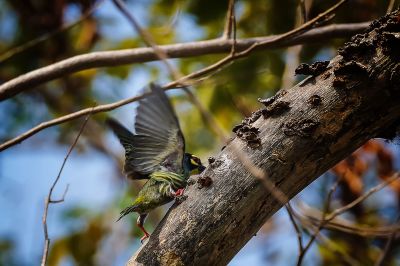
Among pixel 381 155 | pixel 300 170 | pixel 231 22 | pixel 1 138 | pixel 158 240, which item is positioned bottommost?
pixel 300 170

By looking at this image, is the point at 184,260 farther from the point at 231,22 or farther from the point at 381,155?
the point at 381,155

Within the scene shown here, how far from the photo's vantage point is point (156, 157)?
2.81 metres

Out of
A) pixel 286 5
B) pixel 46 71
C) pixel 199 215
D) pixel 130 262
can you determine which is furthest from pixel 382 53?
pixel 286 5

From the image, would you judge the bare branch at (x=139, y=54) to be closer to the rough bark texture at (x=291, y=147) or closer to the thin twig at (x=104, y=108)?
the thin twig at (x=104, y=108)

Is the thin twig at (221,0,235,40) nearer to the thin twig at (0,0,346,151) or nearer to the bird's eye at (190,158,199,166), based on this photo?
the thin twig at (0,0,346,151)

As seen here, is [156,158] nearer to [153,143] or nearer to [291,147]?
[153,143]

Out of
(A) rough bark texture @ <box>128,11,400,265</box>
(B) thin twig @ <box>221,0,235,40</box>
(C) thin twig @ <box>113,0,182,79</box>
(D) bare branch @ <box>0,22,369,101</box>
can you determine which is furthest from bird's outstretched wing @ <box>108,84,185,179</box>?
(C) thin twig @ <box>113,0,182,79</box>

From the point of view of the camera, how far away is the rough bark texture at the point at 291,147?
193 cm

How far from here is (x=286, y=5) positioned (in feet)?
12.6

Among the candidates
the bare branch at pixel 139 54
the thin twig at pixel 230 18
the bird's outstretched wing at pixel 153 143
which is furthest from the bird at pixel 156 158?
the thin twig at pixel 230 18

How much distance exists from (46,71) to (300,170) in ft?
4.70

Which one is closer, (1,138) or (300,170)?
(300,170)

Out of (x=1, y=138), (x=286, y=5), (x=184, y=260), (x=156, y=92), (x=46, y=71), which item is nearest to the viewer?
(x=184, y=260)

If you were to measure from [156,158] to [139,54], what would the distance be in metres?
0.56
